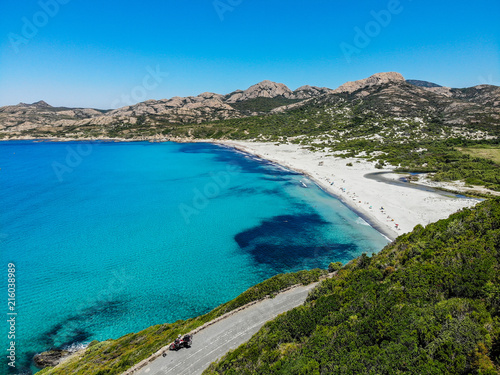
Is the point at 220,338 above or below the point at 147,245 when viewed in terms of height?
above

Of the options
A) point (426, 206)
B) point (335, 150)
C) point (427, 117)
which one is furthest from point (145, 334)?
point (427, 117)

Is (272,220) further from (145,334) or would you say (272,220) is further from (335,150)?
(335,150)

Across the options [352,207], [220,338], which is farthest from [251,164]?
[220,338]

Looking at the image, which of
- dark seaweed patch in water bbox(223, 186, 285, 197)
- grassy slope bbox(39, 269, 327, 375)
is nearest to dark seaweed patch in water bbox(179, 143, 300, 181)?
dark seaweed patch in water bbox(223, 186, 285, 197)

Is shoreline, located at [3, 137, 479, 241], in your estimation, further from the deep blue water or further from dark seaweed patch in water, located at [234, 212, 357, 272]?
dark seaweed patch in water, located at [234, 212, 357, 272]

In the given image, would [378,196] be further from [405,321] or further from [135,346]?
[135,346]

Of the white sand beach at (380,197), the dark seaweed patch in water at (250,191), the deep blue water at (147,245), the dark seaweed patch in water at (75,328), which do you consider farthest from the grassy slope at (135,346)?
the dark seaweed patch in water at (250,191)
